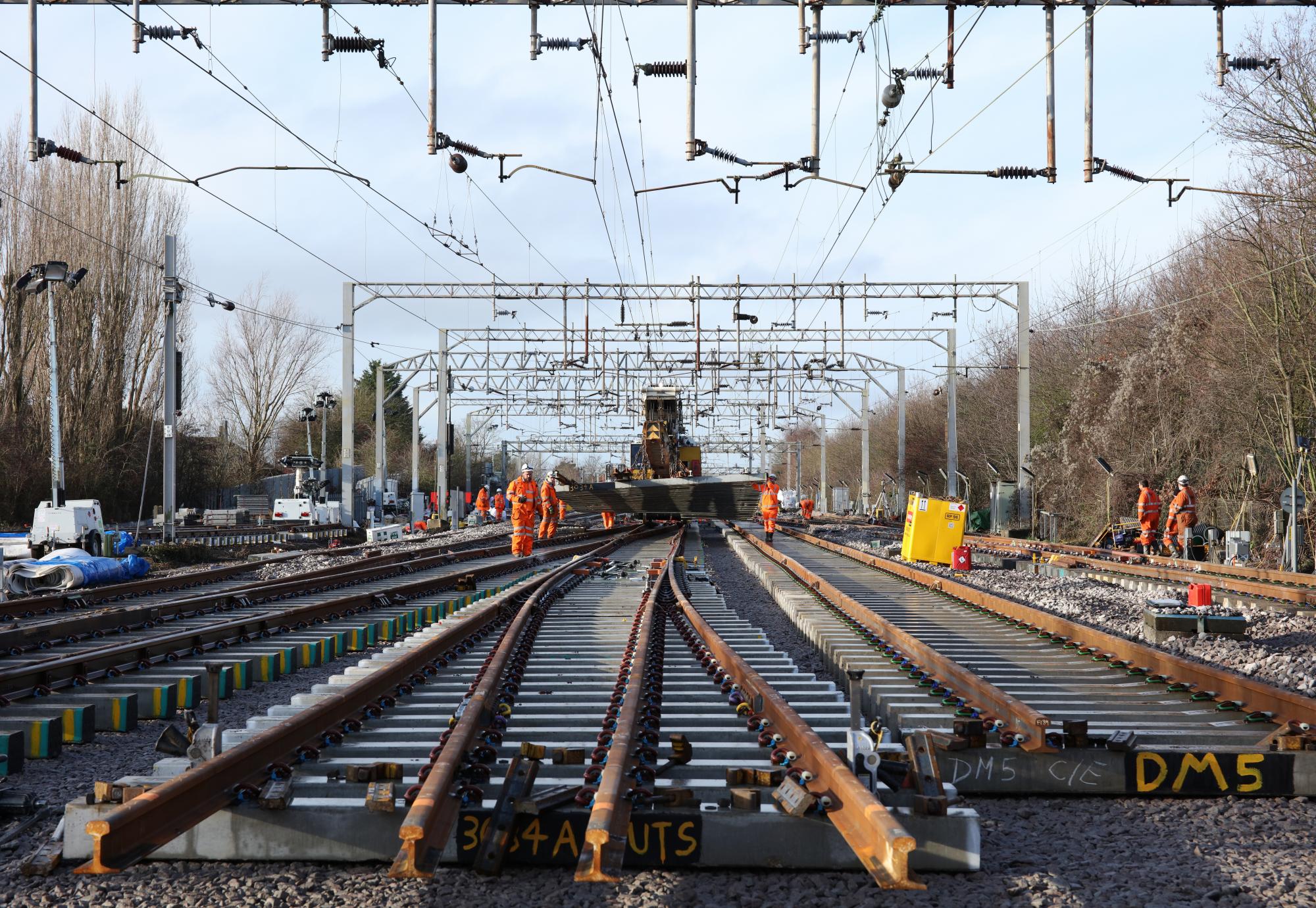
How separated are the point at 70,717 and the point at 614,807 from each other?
12.9 ft

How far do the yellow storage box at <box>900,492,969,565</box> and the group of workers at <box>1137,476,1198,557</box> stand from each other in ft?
15.0

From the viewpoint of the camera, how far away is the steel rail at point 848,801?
302 cm

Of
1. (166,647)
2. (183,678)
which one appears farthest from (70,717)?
(166,647)

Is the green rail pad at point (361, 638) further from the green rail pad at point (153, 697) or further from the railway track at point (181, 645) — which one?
the green rail pad at point (153, 697)

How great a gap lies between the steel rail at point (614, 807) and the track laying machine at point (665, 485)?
22.3 metres

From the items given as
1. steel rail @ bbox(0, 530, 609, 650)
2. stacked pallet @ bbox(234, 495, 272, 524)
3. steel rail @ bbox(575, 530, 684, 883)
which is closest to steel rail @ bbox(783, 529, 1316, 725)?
steel rail @ bbox(575, 530, 684, 883)

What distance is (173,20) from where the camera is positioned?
1239 cm

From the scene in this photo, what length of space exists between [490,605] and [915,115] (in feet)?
27.5

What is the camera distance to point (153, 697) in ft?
22.4

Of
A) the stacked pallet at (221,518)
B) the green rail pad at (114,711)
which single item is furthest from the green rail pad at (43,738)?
the stacked pallet at (221,518)

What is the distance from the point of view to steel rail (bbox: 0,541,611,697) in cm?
686

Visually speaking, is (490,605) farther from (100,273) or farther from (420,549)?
(100,273)

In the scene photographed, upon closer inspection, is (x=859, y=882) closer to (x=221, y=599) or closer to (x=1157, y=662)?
(x=1157, y=662)

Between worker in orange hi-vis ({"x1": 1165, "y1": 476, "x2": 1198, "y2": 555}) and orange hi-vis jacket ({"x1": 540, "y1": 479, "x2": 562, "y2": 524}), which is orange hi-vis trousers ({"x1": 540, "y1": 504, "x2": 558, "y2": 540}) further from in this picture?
worker in orange hi-vis ({"x1": 1165, "y1": 476, "x2": 1198, "y2": 555})
